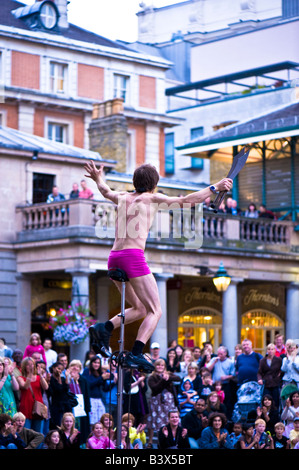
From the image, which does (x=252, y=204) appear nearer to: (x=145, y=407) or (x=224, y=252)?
(x=224, y=252)

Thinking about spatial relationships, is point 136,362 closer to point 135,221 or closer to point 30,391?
point 135,221

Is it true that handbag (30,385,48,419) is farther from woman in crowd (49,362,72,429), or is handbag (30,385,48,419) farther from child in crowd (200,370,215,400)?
child in crowd (200,370,215,400)

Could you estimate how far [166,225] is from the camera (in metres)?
34.1

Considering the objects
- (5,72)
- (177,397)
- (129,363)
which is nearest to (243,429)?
(177,397)

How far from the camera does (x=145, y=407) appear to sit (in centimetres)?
2044

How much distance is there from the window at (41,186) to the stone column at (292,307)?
8561 mm

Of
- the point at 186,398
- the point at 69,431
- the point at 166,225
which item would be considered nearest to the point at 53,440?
the point at 69,431

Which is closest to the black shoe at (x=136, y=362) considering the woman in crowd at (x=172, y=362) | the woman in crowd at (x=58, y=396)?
the woman in crowd at (x=58, y=396)

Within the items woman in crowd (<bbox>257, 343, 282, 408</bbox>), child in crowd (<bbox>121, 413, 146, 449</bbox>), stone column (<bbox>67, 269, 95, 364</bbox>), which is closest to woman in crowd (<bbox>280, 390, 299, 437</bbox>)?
woman in crowd (<bbox>257, 343, 282, 408</bbox>)

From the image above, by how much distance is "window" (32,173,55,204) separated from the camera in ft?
117

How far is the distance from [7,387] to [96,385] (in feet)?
10.2

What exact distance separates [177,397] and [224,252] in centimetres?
1590

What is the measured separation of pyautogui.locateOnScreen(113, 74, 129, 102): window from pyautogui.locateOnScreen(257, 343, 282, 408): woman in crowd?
35283 millimetres

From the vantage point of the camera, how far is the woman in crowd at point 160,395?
1978cm
